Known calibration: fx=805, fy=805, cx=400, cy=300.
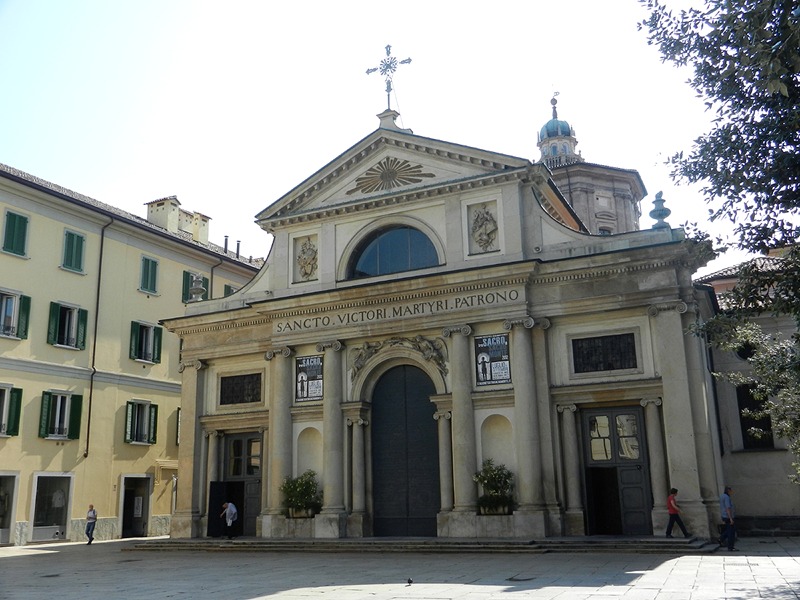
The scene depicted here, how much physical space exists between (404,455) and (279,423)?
13.5 feet

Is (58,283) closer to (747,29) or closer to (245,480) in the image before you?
(245,480)

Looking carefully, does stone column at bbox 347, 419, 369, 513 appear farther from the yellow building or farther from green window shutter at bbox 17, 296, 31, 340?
green window shutter at bbox 17, 296, 31, 340

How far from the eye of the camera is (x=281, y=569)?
17109mm

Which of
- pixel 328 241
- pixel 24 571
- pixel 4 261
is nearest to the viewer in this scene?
pixel 24 571

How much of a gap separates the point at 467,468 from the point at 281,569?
6698mm

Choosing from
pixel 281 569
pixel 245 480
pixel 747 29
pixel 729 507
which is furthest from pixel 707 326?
pixel 245 480

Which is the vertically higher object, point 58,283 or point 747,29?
point 58,283

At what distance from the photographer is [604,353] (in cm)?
2184

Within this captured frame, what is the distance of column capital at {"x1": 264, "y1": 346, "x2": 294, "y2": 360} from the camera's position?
2542cm

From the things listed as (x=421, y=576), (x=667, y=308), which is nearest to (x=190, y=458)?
(x=421, y=576)

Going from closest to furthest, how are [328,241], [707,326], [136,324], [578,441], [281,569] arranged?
[707,326]
[281,569]
[578,441]
[328,241]
[136,324]

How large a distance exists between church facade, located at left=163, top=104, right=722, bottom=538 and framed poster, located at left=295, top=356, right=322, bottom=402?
0.16 feet

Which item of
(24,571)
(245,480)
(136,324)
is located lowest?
(24,571)

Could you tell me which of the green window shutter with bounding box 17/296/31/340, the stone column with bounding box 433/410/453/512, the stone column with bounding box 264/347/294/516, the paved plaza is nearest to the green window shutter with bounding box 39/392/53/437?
the green window shutter with bounding box 17/296/31/340
